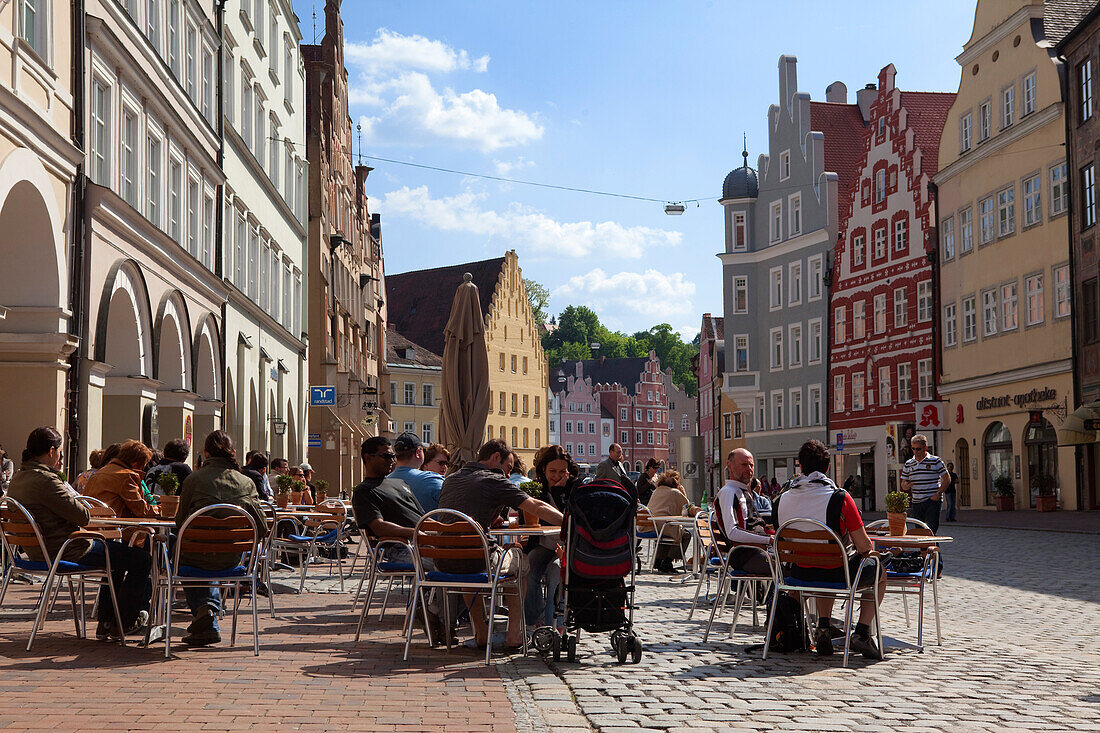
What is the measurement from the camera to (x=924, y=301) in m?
51.5

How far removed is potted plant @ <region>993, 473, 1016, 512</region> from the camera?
40.7m

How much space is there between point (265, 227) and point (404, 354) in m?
47.8

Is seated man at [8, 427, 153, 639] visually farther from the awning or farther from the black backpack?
the awning

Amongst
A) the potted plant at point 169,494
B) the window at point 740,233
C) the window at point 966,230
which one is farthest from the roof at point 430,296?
the potted plant at point 169,494

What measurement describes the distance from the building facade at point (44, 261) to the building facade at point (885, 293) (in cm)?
3623

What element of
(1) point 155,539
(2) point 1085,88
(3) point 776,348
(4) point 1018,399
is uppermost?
(2) point 1085,88

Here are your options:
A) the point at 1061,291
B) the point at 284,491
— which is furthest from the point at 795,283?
the point at 284,491

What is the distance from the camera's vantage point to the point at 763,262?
2608 inches

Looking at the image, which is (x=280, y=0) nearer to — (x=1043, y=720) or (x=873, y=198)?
(x=873, y=198)

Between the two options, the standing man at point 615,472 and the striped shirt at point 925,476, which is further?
the striped shirt at point 925,476

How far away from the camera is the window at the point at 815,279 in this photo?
A: 61594 mm

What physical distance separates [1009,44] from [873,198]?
14.1 meters

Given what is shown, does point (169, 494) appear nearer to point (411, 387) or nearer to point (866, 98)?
point (866, 98)

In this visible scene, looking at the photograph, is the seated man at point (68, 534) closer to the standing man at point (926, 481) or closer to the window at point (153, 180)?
the standing man at point (926, 481)
